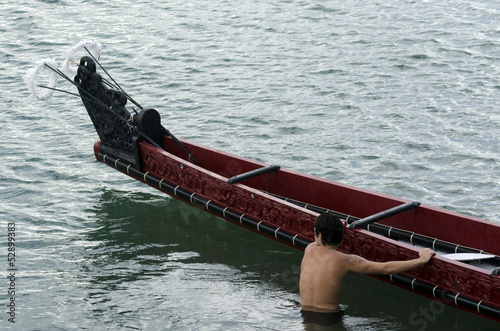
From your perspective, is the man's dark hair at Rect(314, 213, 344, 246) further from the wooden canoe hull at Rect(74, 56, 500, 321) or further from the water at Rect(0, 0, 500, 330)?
the water at Rect(0, 0, 500, 330)

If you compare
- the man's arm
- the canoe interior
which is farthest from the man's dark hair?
the canoe interior

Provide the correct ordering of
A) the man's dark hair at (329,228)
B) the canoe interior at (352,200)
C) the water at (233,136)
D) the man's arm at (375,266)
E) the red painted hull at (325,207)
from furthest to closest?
1. the water at (233,136)
2. the canoe interior at (352,200)
3. the red painted hull at (325,207)
4. the man's arm at (375,266)
5. the man's dark hair at (329,228)

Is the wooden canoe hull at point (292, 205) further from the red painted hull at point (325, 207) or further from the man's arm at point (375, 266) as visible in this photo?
the man's arm at point (375, 266)

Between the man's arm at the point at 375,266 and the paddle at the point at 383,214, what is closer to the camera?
the man's arm at the point at 375,266

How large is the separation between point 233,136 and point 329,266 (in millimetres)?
6004

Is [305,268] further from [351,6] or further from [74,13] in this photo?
[74,13]

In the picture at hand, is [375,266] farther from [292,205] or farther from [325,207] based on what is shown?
[325,207]

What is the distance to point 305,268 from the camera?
21.2 feet

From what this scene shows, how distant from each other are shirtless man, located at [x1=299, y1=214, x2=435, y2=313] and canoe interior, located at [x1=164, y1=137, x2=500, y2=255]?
3.61ft

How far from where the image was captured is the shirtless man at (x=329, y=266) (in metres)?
6.25

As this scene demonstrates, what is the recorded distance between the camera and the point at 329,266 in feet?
20.7

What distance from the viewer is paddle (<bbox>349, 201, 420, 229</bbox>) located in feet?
23.6

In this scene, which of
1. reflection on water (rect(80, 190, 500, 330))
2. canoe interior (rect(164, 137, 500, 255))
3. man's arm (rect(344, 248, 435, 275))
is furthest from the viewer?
canoe interior (rect(164, 137, 500, 255))

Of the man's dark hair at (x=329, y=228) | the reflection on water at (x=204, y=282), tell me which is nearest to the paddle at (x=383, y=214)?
the reflection on water at (x=204, y=282)
